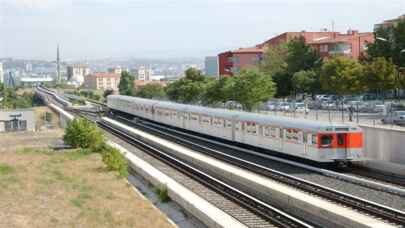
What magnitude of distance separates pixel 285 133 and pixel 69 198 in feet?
34.7

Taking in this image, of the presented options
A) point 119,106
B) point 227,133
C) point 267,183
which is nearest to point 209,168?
point 267,183

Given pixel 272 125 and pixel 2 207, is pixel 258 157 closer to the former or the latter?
pixel 272 125

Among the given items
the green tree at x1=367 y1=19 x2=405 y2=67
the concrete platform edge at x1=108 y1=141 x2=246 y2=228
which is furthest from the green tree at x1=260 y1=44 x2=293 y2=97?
the concrete platform edge at x1=108 y1=141 x2=246 y2=228

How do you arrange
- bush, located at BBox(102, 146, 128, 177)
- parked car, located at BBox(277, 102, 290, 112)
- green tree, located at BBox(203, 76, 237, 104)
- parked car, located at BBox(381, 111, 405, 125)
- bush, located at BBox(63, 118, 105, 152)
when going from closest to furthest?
bush, located at BBox(102, 146, 128, 177)
parked car, located at BBox(381, 111, 405, 125)
bush, located at BBox(63, 118, 105, 152)
parked car, located at BBox(277, 102, 290, 112)
green tree, located at BBox(203, 76, 237, 104)

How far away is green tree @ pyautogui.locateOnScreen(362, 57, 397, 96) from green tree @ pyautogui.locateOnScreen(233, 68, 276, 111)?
7.99 m

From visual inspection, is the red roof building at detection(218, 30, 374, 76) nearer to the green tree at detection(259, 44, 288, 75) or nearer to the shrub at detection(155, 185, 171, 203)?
the green tree at detection(259, 44, 288, 75)

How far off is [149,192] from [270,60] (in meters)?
63.2

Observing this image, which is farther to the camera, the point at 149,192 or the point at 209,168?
the point at 209,168

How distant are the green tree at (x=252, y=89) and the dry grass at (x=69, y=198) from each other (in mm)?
22160

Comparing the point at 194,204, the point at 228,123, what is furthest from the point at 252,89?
the point at 194,204

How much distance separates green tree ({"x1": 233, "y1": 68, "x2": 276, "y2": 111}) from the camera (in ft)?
175

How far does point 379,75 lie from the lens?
4981 centimetres

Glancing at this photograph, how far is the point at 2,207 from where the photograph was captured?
20.6 metres

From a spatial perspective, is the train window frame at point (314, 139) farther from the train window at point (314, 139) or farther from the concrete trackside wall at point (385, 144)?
the concrete trackside wall at point (385, 144)
